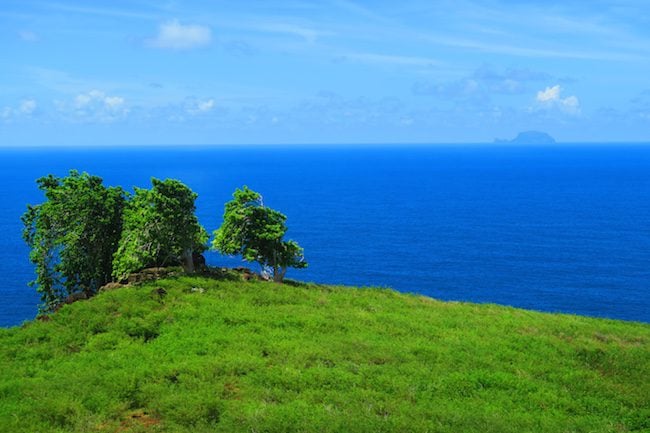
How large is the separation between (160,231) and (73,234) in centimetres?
823

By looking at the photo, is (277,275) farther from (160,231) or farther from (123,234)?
(123,234)

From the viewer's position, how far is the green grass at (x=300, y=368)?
25953mm

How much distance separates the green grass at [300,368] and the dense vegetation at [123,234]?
3682 millimetres

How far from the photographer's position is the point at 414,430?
2469cm

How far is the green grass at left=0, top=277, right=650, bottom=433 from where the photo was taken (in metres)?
26.0

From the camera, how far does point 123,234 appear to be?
47469 millimetres


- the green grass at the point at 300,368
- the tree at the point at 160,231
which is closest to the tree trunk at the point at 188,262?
the tree at the point at 160,231

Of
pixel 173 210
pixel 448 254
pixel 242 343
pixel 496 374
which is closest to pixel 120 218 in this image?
pixel 173 210

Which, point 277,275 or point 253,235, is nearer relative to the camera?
point 253,235

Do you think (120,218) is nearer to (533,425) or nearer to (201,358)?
(201,358)

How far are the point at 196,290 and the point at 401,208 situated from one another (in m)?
154

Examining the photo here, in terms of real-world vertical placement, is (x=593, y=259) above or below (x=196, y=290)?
below

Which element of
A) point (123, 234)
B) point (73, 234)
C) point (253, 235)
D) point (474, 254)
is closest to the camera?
point (123, 234)

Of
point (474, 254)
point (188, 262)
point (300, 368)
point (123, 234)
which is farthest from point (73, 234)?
point (474, 254)
